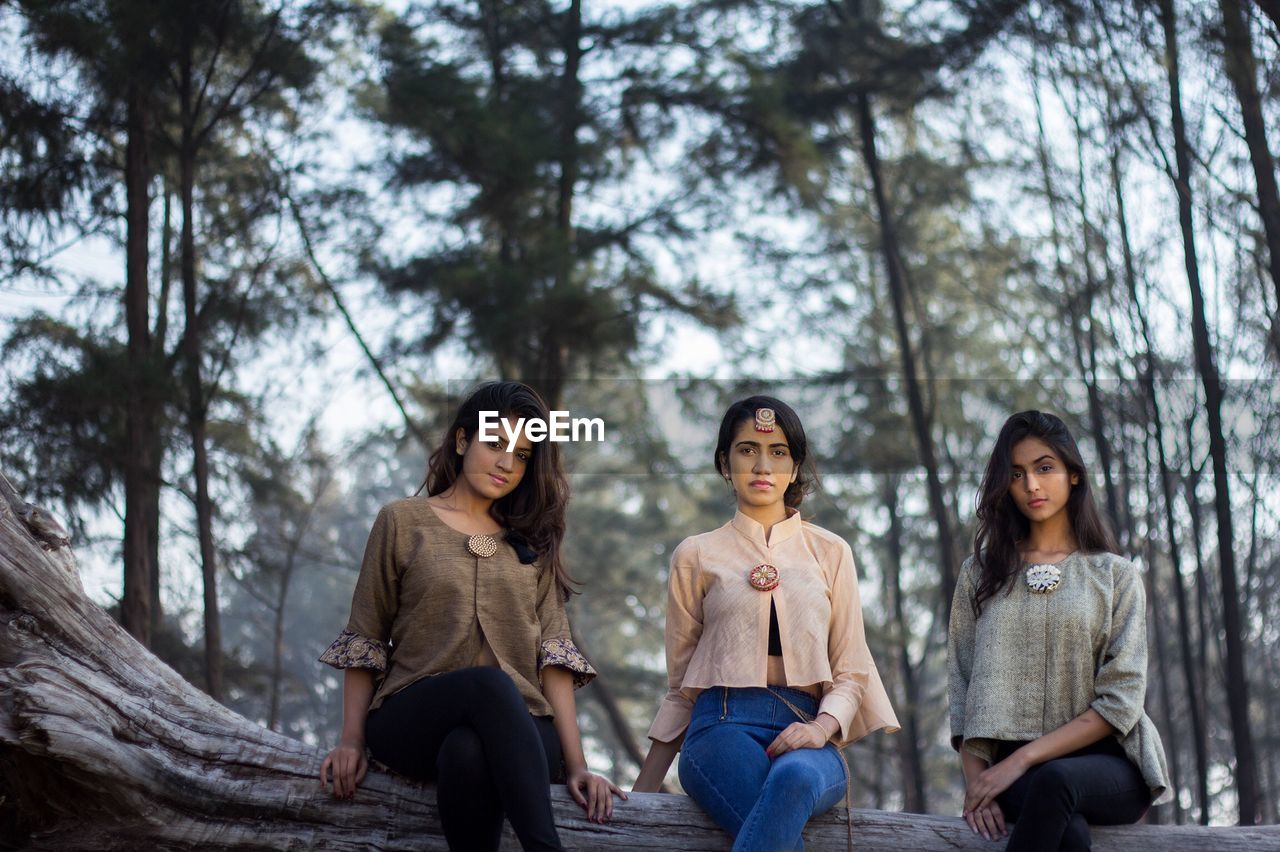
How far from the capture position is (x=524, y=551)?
10.9 ft

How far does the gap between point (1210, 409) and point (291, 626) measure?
76.5 ft

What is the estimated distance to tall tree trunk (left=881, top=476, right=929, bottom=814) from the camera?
1230 cm

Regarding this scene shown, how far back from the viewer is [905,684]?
13680 millimetres

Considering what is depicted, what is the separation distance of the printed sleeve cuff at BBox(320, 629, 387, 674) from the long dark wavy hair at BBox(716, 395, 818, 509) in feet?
3.54

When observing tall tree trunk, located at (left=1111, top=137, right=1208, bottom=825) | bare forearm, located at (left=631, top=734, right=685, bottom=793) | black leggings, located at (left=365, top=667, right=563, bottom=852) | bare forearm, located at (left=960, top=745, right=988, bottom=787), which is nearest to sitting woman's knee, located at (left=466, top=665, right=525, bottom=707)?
black leggings, located at (left=365, top=667, right=563, bottom=852)

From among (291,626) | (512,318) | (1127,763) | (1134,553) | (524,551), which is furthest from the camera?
(291,626)

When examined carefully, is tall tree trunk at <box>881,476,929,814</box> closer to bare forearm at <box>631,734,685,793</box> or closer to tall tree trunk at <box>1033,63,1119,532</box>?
tall tree trunk at <box>1033,63,1119,532</box>

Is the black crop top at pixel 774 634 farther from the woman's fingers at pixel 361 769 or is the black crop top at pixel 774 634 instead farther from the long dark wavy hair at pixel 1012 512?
the woman's fingers at pixel 361 769

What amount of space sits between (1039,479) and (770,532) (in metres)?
0.76

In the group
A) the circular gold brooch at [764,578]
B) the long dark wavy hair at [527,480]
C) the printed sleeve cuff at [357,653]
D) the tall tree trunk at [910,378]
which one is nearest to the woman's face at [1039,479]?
the circular gold brooch at [764,578]

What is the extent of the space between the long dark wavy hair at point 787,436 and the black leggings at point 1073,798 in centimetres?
97

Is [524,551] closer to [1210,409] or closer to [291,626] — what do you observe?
[1210,409]

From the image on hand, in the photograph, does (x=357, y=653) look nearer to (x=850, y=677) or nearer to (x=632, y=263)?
(x=850, y=677)

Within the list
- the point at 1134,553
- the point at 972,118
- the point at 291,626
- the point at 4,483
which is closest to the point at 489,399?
the point at 4,483
